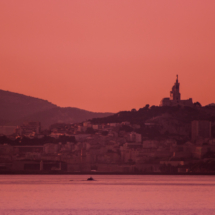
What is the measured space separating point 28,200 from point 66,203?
613 cm

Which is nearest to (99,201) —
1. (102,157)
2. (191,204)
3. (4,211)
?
(191,204)

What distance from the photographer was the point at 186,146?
634ft

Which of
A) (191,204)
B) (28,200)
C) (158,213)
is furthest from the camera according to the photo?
(28,200)

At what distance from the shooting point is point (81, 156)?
189000 mm

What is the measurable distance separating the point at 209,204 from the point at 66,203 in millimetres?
14684

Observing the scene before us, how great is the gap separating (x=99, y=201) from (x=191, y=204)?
9.93 metres

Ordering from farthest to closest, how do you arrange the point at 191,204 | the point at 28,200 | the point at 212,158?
1. the point at 212,158
2. the point at 28,200
3. the point at 191,204

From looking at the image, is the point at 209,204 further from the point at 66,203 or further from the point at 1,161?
the point at 1,161

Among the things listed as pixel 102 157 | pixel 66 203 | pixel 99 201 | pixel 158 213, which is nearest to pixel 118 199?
pixel 99 201

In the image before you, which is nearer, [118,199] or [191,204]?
[191,204]

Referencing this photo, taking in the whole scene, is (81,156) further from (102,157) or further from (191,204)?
(191,204)

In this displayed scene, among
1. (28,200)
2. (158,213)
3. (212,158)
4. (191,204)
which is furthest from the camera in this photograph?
(212,158)

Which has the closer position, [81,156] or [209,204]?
[209,204]

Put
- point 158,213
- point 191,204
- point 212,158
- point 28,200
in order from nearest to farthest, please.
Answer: point 158,213
point 191,204
point 28,200
point 212,158
